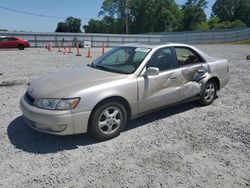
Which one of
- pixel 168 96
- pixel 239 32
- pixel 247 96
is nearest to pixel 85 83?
pixel 168 96

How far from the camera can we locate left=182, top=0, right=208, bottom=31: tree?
71000 millimetres

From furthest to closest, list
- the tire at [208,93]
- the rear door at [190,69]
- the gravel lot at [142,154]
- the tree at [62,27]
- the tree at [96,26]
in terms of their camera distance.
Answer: the tree at [96,26] → the tree at [62,27] → the tire at [208,93] → the rear door at [190,69] → the gravel lot at [142,154]

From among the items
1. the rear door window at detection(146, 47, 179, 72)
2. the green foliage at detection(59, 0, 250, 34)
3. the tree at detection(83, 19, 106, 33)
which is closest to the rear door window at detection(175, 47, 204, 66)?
the rear door window at detection(146, 47, 179, 72)

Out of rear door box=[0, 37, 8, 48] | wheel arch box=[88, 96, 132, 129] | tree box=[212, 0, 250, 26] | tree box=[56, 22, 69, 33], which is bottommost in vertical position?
wheel arch box=[88, 96, 132, 129]

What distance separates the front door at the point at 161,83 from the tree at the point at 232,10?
250 feet

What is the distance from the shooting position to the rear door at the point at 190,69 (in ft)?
16.5

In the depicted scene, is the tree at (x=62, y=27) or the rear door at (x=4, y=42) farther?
the tree at (x=62, y=27)

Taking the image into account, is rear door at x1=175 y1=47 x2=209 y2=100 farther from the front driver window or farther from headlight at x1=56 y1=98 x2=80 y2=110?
headlight at x1=56 y1=98 x2=80 y2=110

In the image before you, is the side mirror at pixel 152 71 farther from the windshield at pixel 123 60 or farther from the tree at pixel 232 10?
the tree at pixel 232 10

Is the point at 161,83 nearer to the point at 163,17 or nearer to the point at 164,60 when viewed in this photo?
the point at 164,60

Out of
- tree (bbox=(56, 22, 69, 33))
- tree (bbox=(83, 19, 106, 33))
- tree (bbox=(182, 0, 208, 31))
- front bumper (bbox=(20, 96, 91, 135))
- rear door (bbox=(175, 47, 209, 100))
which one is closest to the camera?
front bumper (bbox=(20, 96, 91, 135))

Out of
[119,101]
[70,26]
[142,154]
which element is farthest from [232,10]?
[142,154]

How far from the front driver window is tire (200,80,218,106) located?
1167mm

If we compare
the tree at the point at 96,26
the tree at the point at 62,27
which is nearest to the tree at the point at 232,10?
the tree at the point at 96,26
